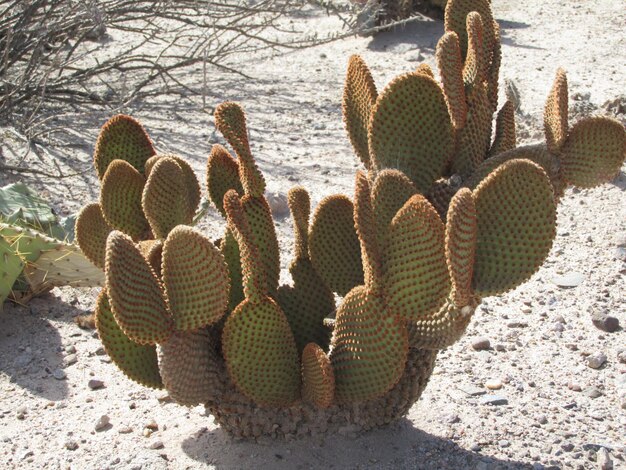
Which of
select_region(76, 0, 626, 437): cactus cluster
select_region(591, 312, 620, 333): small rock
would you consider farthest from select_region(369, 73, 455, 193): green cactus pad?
select_region(591, 312, 620, 333): small rock

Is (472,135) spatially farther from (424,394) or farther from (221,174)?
(424,394)

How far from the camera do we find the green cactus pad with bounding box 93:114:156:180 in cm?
277

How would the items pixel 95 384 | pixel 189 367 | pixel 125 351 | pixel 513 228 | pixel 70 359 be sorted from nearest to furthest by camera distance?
pixel 513 228, pixel 189 367, pixel 125 351, pixel 95 384, pixel 70 359

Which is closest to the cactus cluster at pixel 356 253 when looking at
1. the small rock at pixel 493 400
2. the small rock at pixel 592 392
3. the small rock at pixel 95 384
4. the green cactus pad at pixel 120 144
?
the green cactus pad at pixel 120 144

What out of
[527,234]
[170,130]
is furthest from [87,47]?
[527,234]

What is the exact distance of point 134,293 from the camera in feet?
6.91

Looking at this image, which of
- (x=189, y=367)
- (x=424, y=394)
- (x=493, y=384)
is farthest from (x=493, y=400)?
(x=189, y=367)

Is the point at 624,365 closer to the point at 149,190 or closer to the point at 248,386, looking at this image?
the point at 248,386

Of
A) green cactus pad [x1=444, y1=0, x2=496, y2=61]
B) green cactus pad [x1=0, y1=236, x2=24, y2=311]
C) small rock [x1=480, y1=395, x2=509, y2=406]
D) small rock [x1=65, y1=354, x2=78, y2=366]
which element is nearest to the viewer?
green cactus pad [x1=444, y1=0, x2=496, y2=61]

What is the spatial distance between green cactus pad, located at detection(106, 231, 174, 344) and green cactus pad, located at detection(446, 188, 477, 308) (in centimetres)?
71

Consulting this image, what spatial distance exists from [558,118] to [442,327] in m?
0.66

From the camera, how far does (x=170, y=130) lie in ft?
17.1

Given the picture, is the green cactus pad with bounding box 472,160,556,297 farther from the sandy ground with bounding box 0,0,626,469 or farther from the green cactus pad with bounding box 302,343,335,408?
the sandy ground with bounding box 0,0,626,469

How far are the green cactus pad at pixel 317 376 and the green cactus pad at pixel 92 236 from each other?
78cm
